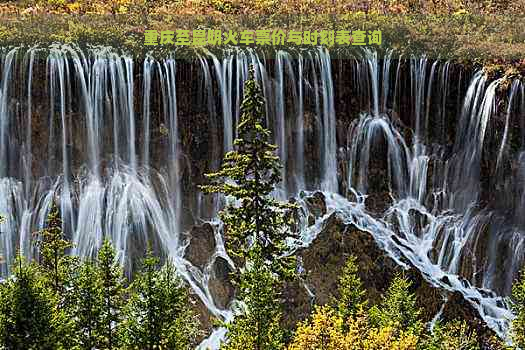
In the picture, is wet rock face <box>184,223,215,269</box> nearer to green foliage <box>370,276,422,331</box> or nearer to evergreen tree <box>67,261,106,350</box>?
green foliage <box>370,276,422,331</box>

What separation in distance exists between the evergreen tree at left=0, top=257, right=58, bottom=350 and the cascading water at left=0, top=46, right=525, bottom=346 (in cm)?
1415

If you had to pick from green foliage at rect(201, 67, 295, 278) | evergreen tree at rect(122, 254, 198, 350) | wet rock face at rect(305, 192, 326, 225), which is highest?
green foliage at rect(201, 67, 295, 278)

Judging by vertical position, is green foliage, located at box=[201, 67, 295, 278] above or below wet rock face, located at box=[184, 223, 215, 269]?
above

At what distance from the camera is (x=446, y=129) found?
2953 cm

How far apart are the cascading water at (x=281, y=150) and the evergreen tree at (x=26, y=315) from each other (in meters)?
14.2

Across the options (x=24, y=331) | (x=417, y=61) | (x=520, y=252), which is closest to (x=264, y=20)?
(x=417, y=61)

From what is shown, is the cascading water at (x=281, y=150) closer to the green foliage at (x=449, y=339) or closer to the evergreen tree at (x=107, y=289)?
the green foliage at (x=449, y=339)

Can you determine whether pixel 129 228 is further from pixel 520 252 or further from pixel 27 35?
pixel 520 252

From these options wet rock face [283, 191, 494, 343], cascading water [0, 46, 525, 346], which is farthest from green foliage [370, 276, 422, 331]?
cascading water [0, 46, 525, 346]

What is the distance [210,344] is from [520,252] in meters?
12.2

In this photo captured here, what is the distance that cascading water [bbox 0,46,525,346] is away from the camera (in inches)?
1111

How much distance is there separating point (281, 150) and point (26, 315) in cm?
1758

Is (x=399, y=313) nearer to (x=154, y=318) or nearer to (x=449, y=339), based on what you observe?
(x=449, y=339)

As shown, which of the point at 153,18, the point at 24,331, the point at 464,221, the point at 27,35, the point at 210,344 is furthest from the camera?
the point at 153,18
